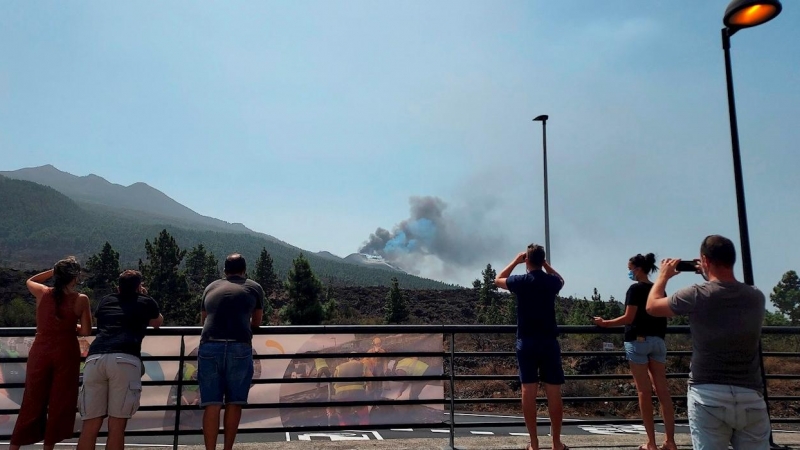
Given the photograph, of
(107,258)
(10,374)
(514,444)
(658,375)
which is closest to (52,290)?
(10,374)

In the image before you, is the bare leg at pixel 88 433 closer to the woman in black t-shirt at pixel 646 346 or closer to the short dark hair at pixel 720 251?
the woman in black t-shirt at pixel 646 346

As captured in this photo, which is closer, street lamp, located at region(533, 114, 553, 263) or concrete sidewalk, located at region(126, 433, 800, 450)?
concrete sidewalk, located at region(126, 433, 800, 450)

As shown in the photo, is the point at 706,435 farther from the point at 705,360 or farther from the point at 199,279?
the point at 199,279

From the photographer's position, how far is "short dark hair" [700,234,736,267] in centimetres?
353

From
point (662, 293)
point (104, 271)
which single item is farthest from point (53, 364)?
point (104, 271)

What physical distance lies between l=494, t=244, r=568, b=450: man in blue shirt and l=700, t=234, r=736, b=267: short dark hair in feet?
6.08

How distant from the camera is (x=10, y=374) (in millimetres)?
6012

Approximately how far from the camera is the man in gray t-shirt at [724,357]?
10.9 feet

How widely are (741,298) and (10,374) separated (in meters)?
7.05

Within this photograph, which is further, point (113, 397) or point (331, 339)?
point (331, 339)

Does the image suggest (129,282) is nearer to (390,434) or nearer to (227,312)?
(227,312)

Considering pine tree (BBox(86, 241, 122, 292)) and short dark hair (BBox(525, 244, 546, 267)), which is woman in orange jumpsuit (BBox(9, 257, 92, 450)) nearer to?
A: short dark hair (BBox(525, 244, 546, 267))

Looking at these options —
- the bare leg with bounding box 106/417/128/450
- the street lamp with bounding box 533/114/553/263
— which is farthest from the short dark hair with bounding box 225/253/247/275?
the street lamp with bounding box 533/114/553/263

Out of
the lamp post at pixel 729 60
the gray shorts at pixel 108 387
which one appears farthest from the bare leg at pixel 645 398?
the gray shorts at pixel 108 387
